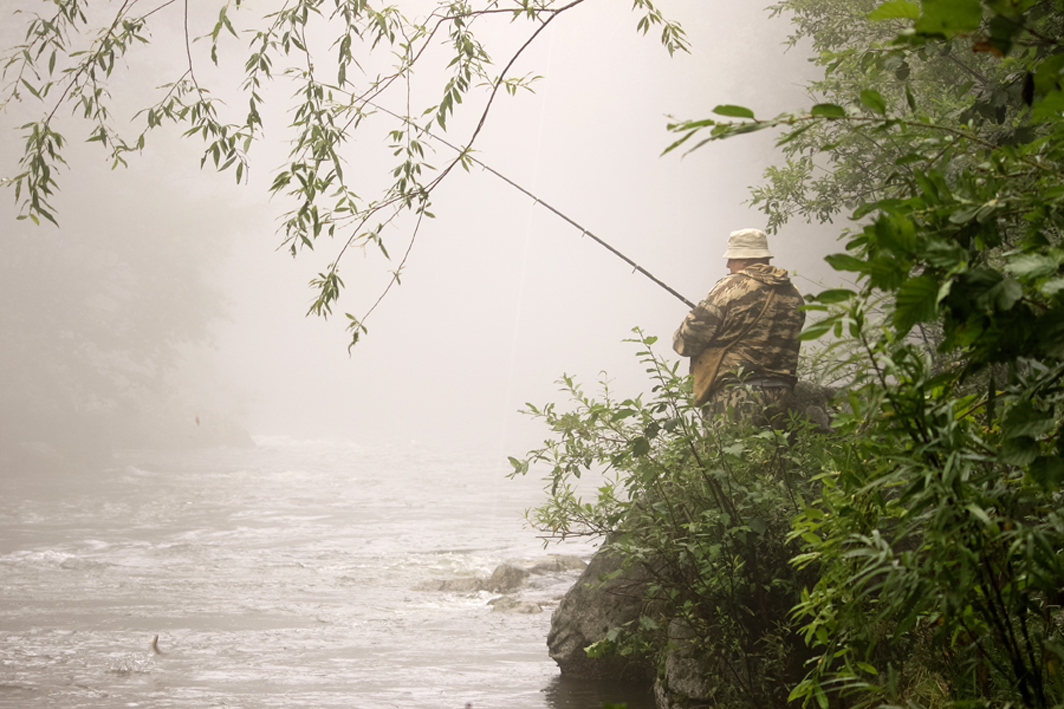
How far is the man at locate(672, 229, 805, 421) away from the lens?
454 centimetres

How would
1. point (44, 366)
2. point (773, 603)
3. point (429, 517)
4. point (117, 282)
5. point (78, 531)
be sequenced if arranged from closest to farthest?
point (773, 603) < point (78, 531) < point (429, 517) < point (44, 366) < point (117, 282)

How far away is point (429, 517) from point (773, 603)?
44.7 ft

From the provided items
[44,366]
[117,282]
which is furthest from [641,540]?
[117,282]

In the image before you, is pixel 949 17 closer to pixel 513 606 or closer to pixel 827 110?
pixel 827 110

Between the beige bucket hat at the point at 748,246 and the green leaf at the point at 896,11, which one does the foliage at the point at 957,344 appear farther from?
the beige bucket hat at the point at 748,246

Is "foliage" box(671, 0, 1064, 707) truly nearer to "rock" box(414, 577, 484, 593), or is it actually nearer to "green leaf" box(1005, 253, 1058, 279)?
"green leaf" box(1005, 253, 1058, 279)

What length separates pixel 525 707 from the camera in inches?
165

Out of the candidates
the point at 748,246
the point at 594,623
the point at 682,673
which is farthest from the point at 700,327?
the point at 682,673

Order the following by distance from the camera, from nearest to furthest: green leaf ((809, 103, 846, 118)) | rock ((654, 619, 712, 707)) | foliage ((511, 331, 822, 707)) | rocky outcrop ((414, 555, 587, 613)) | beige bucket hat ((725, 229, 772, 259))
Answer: green leaf ((809, 103, 846, 118)), foliage ((511, 331, 822, 707)), rock ((654, 619, 712, 707)), beige bucket hat ((725, 229, 772, 259)), rocky outcrop ((414, 555, 587, 613))

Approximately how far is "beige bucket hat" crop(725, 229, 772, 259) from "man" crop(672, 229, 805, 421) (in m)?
0.19

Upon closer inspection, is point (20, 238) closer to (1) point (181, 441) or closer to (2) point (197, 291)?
(2) point (197, 291)

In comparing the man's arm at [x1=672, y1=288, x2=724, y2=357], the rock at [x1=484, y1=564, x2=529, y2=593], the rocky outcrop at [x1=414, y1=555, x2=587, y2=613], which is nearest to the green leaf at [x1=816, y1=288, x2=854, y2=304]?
the man's arm at [x1=672, y1=288, x2=724, y2=357]

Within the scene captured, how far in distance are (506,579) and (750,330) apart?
497 centimetres

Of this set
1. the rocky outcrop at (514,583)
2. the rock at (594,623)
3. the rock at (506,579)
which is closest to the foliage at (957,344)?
the rock at (594,623)
